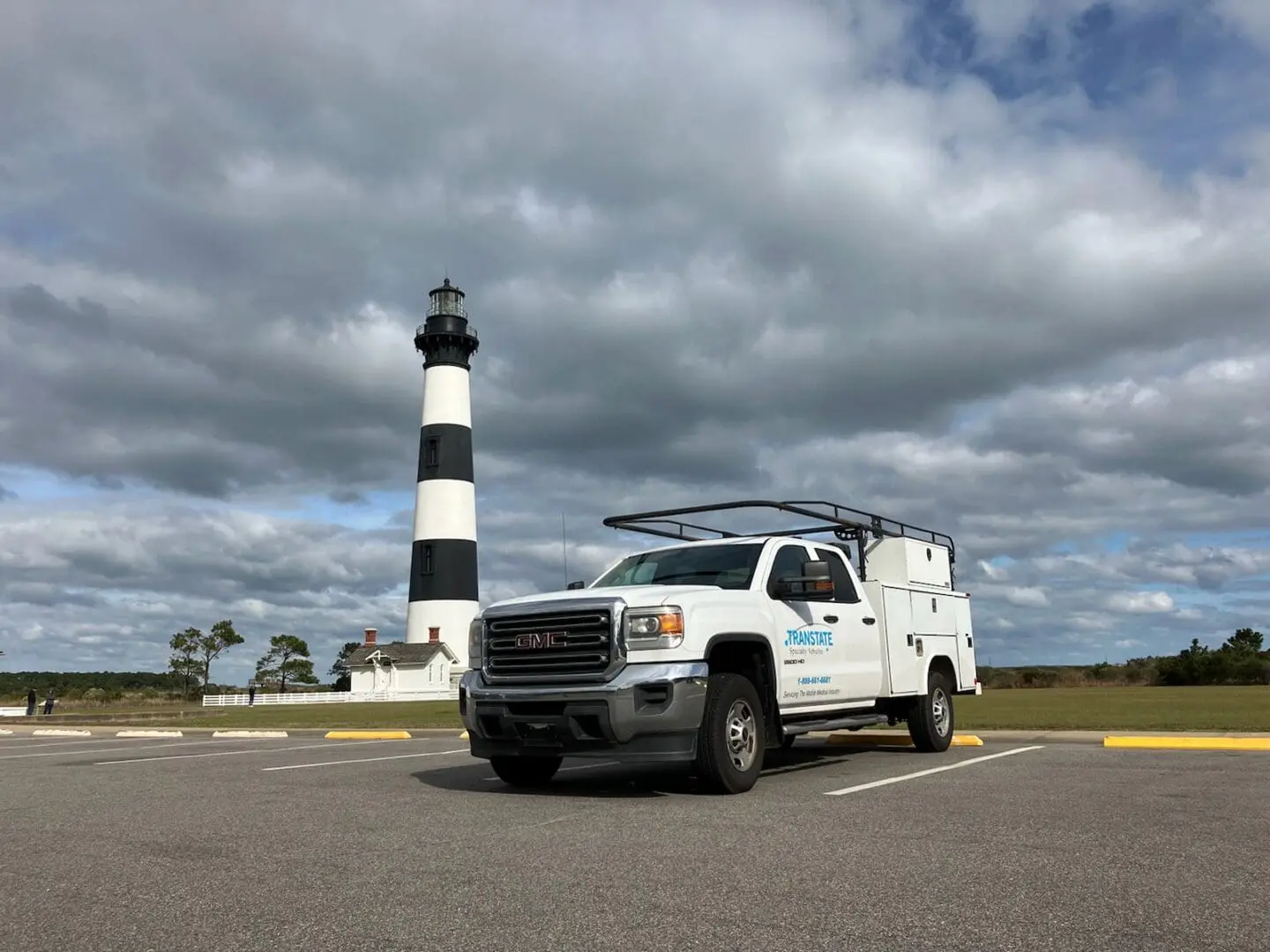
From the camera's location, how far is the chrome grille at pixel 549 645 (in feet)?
27.3

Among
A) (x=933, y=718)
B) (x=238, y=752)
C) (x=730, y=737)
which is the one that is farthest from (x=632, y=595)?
(x=238, y=752)

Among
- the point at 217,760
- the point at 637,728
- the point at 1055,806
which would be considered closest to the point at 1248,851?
the point at 1055,806

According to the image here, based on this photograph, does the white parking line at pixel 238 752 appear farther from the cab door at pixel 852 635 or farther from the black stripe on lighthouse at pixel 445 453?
the black stripe on lighthouse at pixel 445 453

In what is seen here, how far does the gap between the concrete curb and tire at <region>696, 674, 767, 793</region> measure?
5.93 meters

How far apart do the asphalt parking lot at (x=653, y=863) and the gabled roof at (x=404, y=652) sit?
1653 inches

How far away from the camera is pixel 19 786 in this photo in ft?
33.2

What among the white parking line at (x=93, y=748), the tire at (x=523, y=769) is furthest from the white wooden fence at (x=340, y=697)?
the tire at (x=523, y=769)

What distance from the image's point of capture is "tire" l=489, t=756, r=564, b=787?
927 cm

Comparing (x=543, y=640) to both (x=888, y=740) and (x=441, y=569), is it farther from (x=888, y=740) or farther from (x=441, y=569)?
(x=441, y=569)

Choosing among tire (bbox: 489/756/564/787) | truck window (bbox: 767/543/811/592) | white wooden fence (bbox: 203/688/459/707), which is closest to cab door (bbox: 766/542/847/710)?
truck window (bbox: 767/543/811/592)

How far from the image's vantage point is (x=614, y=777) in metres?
10.2

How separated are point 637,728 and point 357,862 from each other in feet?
9.43

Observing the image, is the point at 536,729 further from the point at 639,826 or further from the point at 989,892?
the point at 989,892

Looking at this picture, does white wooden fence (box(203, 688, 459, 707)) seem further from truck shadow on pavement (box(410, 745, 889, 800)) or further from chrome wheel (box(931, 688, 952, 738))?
chrome wheel (box(931, 688, 952, 738))
